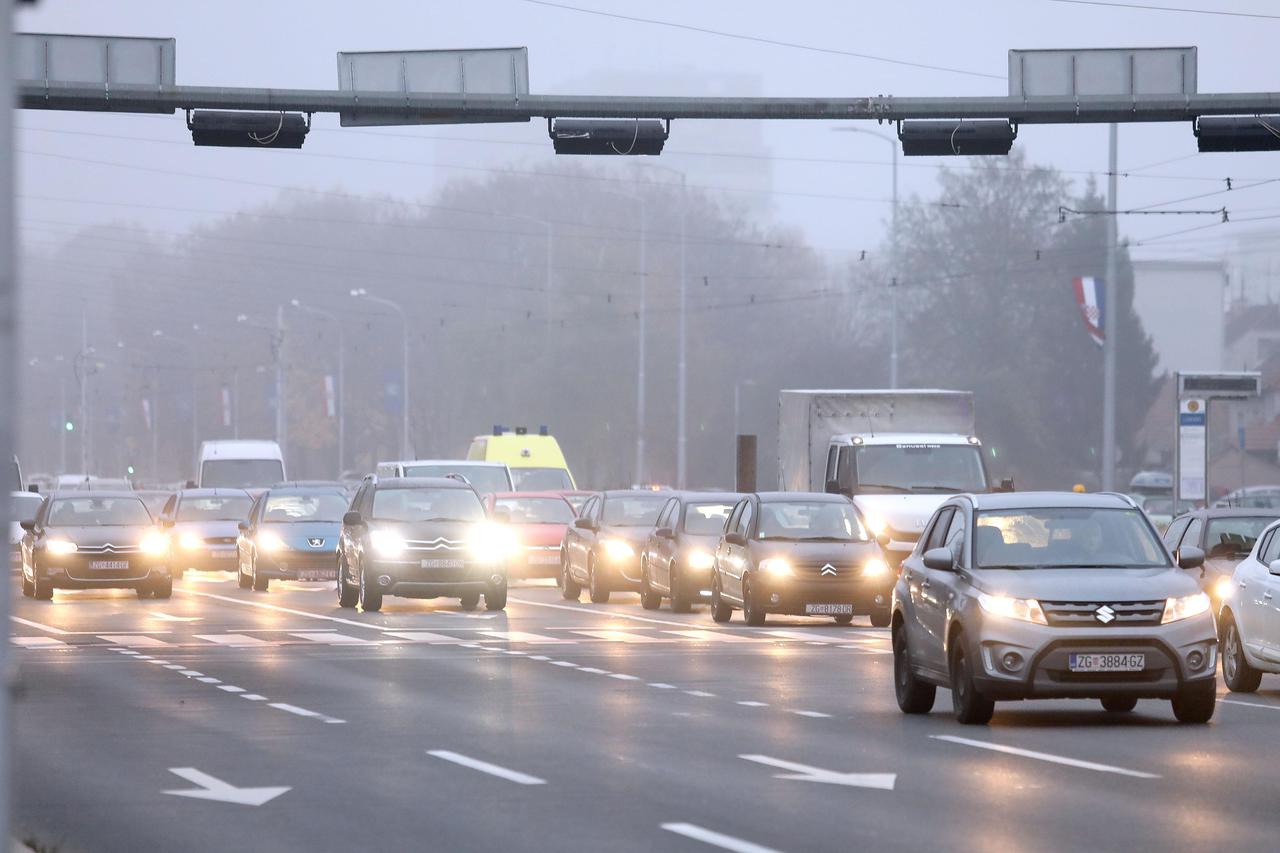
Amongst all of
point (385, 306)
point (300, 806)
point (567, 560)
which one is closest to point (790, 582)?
point (567, 560)

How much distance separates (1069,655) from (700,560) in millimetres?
17953

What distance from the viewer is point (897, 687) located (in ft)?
59.9

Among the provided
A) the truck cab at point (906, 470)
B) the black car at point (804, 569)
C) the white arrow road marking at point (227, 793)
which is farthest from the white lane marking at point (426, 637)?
the white arrow road marking at point (227, 793)

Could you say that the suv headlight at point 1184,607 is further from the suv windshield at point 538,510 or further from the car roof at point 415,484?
the suv windshield at point 538,510

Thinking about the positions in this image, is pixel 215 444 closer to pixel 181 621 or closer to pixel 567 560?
pixel 567 560

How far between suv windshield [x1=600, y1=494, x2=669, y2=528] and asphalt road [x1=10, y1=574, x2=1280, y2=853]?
41.8 feet

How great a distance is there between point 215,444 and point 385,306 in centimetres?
6292

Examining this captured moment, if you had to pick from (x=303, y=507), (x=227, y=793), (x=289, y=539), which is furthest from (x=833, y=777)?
(x=303, y=507)

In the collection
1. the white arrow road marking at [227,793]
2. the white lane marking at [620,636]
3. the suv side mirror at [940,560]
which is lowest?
the white lane marking at [620,636]

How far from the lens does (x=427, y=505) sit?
35469mm

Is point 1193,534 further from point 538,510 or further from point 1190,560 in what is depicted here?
point 538,510

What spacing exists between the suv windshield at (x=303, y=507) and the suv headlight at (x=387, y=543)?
26.9ft

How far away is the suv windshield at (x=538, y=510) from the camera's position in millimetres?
43281

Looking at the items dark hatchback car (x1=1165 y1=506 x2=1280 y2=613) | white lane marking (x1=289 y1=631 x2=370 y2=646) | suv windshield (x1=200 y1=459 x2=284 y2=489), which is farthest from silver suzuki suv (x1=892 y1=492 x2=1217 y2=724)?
suv windshield (x1=200 y1=459 x2=284 y2=489)
